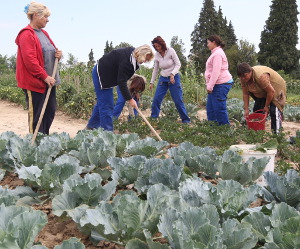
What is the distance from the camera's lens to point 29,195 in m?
2.69

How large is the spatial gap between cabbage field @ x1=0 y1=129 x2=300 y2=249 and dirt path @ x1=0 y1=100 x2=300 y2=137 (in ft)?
12.8

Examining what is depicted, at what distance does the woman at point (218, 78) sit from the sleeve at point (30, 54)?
2863 millimetres

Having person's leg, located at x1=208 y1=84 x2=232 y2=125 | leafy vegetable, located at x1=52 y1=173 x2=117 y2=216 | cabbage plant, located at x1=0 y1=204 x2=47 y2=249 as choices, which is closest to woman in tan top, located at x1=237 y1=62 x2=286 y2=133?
person's leg, located at x1=208 y1=84 x2=232 y2=125

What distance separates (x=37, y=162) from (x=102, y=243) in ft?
4.14

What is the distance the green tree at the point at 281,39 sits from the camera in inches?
1517

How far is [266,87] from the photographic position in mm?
5539

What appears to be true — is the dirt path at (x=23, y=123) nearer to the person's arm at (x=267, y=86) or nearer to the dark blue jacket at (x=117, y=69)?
the dark blue jacket at (x=117, y=69)

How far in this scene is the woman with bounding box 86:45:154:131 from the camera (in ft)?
15.0

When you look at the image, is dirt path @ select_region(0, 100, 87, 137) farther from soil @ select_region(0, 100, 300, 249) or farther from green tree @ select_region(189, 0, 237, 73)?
green tree @ select_region(189, 0, 237, 73)

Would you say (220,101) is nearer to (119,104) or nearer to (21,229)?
(119,104)

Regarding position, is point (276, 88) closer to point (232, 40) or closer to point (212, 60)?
point (212, 60)

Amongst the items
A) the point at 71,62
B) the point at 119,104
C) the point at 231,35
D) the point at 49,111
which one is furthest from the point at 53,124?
the point at 231,35

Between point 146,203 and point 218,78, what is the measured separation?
471cm

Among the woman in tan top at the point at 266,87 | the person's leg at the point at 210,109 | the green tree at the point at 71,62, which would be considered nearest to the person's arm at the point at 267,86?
the woman in tan top at the point at 266,87
